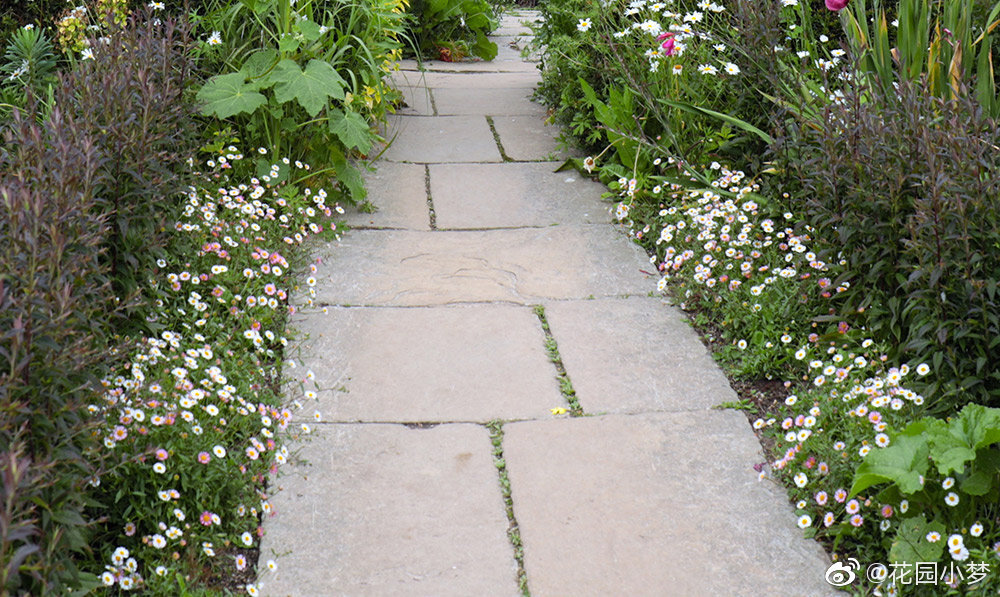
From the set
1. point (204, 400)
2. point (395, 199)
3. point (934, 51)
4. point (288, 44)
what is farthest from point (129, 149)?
point (934, 51)

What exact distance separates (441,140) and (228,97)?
155 cm

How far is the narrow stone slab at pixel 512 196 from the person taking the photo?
4059mm

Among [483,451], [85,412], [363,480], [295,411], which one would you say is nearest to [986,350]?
[483,451]

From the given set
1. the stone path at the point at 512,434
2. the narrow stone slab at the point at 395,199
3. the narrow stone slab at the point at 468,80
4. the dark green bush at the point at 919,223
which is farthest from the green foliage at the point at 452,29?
the dark green bush at the point at 919,223

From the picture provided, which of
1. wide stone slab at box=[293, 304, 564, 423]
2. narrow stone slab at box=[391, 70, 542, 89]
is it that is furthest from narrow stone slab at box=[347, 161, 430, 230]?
narrow stone slab at box=[391, 70, 542, 89]

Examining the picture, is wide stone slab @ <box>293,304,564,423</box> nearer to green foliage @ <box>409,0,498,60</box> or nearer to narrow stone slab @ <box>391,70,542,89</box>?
narrow stone slab @ <box>391,70,542,89</box>

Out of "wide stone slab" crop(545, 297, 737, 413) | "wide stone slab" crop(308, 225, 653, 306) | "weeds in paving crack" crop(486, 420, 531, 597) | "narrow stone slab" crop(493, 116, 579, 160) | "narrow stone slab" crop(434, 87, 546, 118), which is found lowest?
"narrow stone slab" crop(434, 87, 546, 118)

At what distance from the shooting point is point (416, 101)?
565 centimetres

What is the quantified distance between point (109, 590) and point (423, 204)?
2.48 metres

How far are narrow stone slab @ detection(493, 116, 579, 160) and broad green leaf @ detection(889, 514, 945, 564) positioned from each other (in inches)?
118

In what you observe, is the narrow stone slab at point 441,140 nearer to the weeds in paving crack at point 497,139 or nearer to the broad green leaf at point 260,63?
the weeds in paving crack at point 497,139

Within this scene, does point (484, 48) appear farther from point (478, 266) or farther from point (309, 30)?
point (478, 266)

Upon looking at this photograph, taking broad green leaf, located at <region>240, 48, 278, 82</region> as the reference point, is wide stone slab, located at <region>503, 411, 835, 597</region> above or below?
below

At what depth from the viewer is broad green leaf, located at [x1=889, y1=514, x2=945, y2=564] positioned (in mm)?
2000
